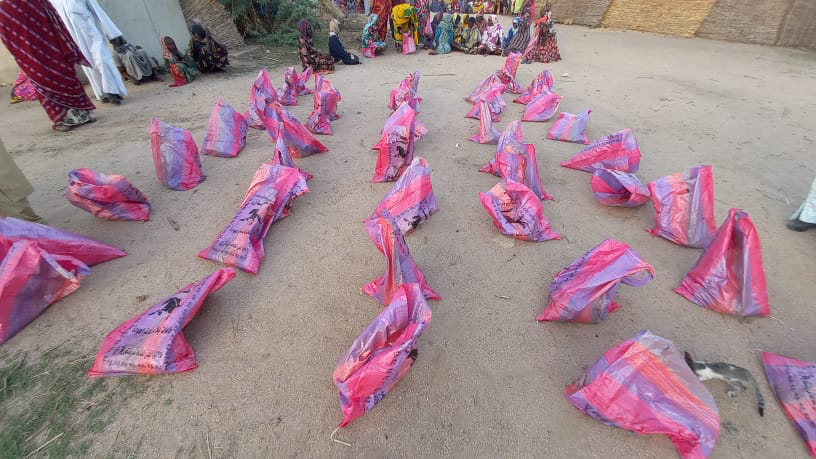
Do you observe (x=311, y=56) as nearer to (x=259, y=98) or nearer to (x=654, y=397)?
(x=259, y=98)

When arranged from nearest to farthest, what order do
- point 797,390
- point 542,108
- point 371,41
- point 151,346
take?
1. point 797,390
2. point 151,346
3. point 542,108
4. point 371,41

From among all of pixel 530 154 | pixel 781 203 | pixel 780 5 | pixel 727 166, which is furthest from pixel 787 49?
pixel 530 154

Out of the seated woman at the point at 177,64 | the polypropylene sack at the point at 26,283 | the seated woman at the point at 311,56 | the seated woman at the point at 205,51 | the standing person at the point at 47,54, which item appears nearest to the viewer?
the polypropylene sack at the point at 26,283

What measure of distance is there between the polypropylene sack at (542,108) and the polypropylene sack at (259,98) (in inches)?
127

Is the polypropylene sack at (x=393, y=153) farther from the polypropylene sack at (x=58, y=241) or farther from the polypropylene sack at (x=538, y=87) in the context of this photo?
the polypropylene sack at (x=538, y=87)

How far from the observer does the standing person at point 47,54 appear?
352 cm

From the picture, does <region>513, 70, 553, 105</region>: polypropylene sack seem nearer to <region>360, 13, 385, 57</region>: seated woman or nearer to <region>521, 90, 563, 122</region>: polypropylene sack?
<region>521, 90, 563, 122</region>: polypropylene sack

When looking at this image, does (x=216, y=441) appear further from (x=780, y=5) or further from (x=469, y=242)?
(x=780, y=5)

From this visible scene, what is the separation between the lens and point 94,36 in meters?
4.92

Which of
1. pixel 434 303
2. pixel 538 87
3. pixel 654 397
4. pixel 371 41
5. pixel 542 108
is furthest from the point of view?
pixel 371 41

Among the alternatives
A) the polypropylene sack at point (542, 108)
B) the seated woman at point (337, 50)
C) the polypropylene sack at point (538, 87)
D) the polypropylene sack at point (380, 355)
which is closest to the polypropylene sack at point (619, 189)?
the polypropylene sack at point (542, 108)

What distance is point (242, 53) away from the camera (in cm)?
807

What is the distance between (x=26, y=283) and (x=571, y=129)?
4.47m

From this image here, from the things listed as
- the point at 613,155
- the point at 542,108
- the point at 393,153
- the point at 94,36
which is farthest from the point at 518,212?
the point at 94,36
